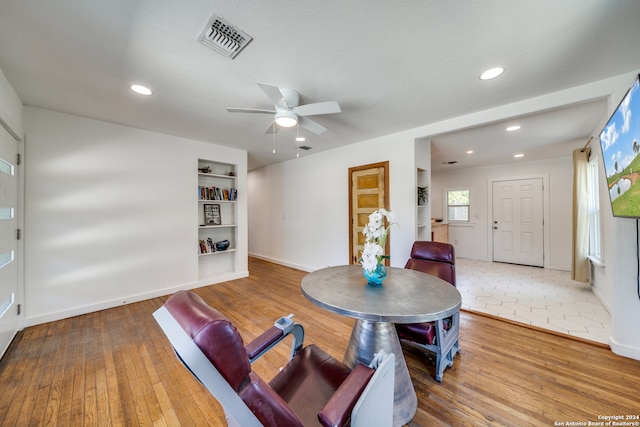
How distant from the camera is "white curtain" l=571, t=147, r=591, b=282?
12.2ft

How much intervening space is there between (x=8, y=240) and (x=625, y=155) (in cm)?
550

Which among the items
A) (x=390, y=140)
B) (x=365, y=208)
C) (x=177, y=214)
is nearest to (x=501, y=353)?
(x=365, y=208)

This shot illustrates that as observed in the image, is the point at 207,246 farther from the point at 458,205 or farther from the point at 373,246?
the point at 458,205

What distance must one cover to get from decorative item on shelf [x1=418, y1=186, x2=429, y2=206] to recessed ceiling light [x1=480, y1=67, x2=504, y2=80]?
6.23 feet

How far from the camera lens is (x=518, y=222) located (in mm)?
5516

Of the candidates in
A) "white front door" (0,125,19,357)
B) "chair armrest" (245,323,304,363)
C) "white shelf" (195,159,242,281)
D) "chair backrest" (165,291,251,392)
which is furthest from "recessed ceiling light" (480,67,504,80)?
"white front door" (0,125,19,357)

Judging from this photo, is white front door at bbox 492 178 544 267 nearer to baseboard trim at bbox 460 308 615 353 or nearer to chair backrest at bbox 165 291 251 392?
baseboard trim at bbox 460 308 615 353

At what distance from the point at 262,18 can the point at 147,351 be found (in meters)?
2.94

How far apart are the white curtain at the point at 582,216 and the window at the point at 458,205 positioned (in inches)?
101

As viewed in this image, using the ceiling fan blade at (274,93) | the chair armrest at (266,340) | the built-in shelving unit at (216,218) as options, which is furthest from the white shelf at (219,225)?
the chair armrest at (266,340)

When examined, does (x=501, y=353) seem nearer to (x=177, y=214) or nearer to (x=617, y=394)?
(x=617, y=394)

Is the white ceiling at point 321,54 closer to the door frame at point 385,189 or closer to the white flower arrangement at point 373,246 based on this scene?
the door frame at point 385,189

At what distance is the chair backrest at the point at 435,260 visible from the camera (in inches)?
87.3

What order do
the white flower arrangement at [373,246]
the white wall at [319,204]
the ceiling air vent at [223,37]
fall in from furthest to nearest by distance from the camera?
the white wall at [319,204], the white flower arrangement at [373,246], the ceiling air vent at [223,37]
